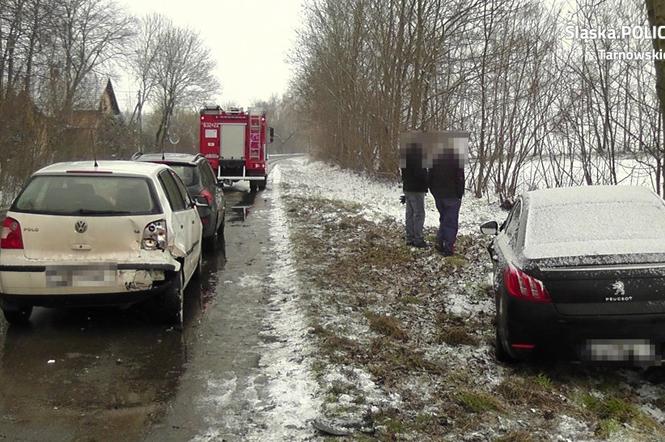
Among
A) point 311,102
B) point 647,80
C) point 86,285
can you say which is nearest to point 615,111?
point 647,80

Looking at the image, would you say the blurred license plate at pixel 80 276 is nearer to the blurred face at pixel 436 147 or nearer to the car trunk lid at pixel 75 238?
the car trunk lid at pixel 75 238

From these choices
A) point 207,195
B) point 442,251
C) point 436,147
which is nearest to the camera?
point 436,147

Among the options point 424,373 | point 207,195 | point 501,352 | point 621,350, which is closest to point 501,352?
point 501,352

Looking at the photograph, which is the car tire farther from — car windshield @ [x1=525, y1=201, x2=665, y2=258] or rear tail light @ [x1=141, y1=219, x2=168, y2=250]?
rear tail light @ [x1=141, y1=219, x2=168, y2=250]

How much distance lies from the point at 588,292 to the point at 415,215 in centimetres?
557

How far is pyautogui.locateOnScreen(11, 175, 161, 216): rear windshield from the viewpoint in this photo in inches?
209

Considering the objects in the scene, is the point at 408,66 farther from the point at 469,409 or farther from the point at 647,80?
the point at 469,409

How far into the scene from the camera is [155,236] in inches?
211

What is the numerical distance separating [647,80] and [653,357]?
375 inches

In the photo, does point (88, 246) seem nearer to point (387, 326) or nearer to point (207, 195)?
point (387, 326)

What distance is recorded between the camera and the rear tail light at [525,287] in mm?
4168

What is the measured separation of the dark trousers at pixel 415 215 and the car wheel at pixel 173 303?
190 inches

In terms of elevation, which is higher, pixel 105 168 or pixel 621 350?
pixel 105 168

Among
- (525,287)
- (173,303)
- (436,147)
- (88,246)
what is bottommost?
Answer: (173,303)
